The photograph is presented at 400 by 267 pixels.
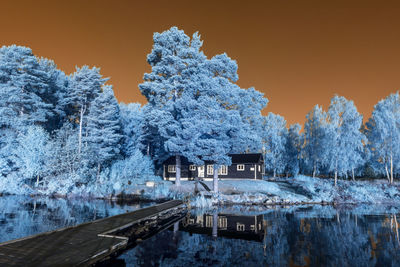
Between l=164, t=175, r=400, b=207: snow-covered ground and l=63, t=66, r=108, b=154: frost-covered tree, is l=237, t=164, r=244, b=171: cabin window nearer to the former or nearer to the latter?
l=164, t=175, r=400, b=207: snow-covered ground

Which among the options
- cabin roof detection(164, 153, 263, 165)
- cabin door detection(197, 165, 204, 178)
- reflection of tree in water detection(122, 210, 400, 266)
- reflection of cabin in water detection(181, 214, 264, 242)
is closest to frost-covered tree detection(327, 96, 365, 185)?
cabin roof detection(164, 153, 263, 165)

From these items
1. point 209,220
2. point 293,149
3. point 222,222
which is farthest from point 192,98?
point 293,149

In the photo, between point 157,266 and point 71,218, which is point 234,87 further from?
point 157,266

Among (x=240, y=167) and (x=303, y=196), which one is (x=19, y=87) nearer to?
(x=240, y=167)

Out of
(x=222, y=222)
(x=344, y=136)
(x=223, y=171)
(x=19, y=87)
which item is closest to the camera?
(x=222, y=222)

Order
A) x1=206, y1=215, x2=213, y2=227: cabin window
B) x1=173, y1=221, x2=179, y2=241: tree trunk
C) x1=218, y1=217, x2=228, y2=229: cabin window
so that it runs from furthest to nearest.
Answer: x1=206, y1=215, x2=213, y2=227: cabin window
x1=218, y1=217, x2=228, y2=229: cabin window
x1=173, y1=221, x2=179, y2=241: tree trunk

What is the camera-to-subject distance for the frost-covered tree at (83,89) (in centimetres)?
3766

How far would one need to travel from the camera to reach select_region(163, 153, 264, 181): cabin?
129 feet

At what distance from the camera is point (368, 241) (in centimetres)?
1088

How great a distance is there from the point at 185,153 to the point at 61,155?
1619cm

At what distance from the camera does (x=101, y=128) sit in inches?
1577

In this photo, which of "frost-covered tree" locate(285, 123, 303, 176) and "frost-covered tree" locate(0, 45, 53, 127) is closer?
"frost-covered tree" locate(0, 45, 53, 127)

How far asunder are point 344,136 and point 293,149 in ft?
64.1

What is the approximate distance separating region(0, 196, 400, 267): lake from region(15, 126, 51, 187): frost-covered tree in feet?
44.7
